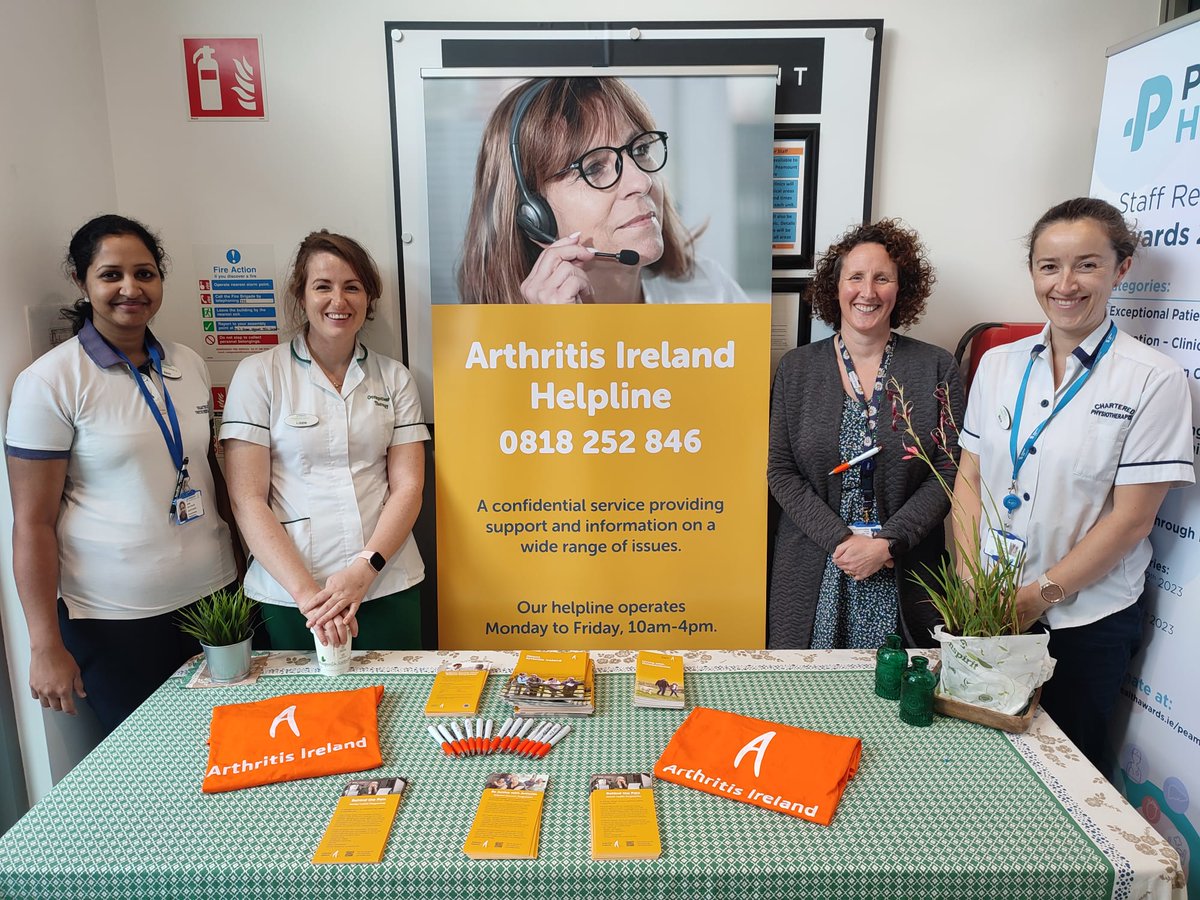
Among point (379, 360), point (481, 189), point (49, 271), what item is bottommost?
point (379, 360)

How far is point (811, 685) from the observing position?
1680mm

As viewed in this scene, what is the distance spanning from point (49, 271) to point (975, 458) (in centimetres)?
261

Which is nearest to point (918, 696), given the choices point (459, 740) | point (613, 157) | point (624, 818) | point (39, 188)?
point (624, 818)

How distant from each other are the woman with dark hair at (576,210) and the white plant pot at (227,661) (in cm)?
125

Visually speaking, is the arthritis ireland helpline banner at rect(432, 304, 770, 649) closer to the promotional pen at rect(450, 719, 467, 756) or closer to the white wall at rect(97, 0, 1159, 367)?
the white wall at rect(97, 0, 1159, 367)

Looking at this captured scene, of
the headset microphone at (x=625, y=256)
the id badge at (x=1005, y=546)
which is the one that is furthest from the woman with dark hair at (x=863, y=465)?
the headset microphone at (x=625, y=256)

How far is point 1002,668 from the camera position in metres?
1.49

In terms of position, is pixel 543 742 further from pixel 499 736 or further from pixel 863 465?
pixel 863 465

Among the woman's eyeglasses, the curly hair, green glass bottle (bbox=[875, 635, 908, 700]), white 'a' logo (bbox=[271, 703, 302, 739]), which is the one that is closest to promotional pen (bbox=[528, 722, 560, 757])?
white 'a' logo (bbox=[271, 703, 302, 739])

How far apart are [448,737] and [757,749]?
589 mm

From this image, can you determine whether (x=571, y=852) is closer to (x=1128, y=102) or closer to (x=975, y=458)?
(x=975, y=458)

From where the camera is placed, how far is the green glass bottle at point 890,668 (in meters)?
1.60

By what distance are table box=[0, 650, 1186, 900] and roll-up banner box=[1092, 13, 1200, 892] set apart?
2.24 feet

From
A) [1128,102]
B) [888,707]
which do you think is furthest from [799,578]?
[1128,102]
